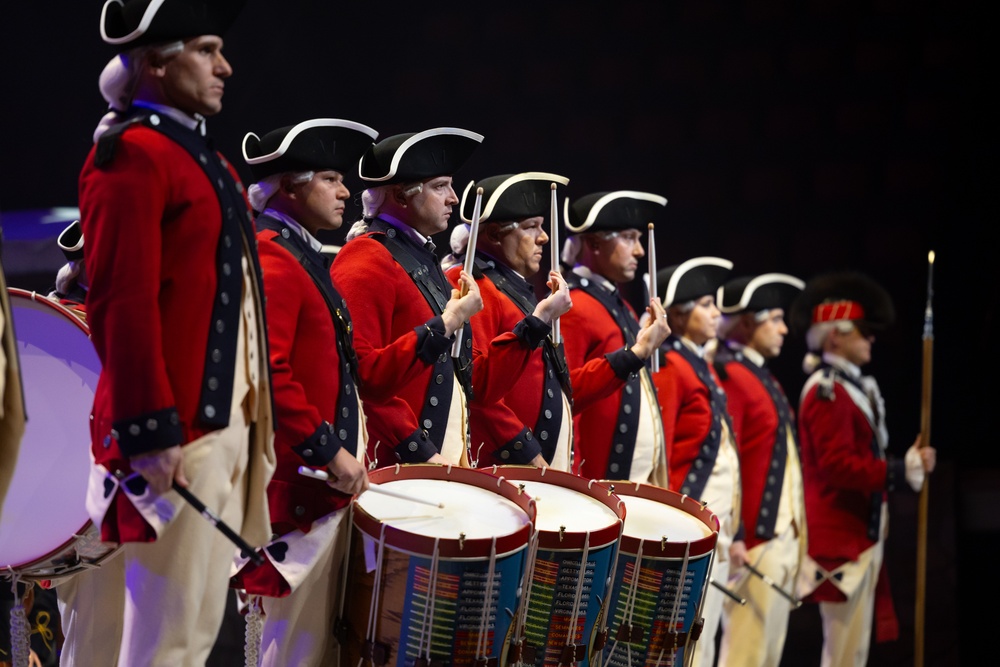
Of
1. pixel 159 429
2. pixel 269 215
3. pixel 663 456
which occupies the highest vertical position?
pixel 269 215

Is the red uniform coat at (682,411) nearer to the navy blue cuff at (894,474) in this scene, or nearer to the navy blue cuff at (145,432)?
the navy blue cuff at (894,474)

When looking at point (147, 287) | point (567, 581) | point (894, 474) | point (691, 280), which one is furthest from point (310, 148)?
point (894, 474)

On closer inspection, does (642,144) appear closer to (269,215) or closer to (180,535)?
(269,215)

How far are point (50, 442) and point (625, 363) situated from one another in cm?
199

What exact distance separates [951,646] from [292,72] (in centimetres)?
474

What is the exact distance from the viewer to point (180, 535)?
2555mm

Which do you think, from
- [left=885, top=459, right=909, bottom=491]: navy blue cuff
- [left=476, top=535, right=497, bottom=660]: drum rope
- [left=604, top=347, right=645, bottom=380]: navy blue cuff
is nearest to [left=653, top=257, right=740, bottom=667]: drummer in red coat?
[left=604, top=347, right=645, bottom=380]: navy blue cuff

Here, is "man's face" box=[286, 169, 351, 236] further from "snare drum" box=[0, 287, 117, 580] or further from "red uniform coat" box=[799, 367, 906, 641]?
"red uniform coat" box=[799, 367, 906, 641]

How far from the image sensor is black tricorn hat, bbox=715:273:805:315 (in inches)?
262

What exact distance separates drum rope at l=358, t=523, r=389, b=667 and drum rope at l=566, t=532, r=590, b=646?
550 millimetres

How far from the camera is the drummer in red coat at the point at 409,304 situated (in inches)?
137

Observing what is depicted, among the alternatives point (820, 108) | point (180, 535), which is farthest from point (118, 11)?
point (820, 108)

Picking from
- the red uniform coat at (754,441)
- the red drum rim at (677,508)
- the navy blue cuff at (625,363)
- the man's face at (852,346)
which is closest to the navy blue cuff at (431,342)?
the red drum rim at (677,508)

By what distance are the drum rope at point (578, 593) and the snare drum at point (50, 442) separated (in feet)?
A: 3.74
